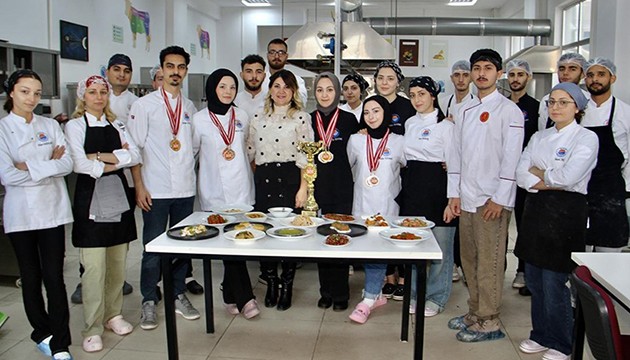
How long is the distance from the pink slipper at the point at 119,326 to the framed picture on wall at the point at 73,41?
4844mm

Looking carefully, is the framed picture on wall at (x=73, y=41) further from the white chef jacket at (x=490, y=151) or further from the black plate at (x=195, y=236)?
the white chef jacket at (x=490, y=151)

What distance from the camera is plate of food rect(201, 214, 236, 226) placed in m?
2.78

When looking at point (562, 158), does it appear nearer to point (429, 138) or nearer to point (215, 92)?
point (429, 138)

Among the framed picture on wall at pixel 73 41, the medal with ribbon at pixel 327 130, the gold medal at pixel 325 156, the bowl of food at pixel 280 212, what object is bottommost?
the bowl of food at pixel 280 212

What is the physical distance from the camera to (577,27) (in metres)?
8.39

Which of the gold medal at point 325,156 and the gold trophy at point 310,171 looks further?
the gold medal at point 325,156

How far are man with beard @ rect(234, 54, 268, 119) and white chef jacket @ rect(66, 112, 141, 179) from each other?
3.28 ft

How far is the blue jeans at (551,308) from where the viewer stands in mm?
2723

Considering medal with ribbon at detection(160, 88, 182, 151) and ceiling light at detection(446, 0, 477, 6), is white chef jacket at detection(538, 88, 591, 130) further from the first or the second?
ceiling light at detection(446, 0, 477, 6)

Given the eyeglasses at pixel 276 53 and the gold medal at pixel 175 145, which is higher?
the eyeglasses at pixel 276 53

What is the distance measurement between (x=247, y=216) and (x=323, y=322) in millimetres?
926

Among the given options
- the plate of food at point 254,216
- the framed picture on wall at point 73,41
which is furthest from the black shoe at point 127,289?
the framed picture on wall at point 73,41

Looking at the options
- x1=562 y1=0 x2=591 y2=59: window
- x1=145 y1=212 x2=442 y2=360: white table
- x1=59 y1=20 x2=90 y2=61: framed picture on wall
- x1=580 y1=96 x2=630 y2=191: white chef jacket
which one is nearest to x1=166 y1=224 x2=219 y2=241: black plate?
x1=145 y1=212 x2=442 y2=360: white table

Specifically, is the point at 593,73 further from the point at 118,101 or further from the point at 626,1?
the point at 118,101
